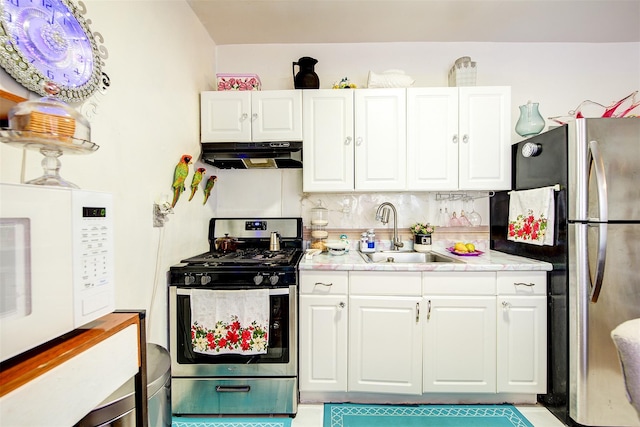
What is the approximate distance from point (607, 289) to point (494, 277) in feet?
1.69

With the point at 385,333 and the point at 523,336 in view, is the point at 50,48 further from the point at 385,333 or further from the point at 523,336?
the point at 523,336

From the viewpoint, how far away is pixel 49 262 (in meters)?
0.57

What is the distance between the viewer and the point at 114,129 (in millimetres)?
1247

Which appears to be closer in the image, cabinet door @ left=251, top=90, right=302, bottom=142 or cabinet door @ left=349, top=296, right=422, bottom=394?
cabinet door @ left=349, top=296, right=422, bottom=394

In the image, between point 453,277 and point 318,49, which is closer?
point 453,277

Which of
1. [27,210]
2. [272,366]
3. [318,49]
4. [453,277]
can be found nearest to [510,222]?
[453,277]

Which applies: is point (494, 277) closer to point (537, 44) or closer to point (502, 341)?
point (502, 341)

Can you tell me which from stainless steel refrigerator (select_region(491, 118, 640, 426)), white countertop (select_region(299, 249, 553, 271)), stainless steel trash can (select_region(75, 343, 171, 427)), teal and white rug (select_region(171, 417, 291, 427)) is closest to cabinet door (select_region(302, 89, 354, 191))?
white countertop (select_region(299, 249, 553, 271))

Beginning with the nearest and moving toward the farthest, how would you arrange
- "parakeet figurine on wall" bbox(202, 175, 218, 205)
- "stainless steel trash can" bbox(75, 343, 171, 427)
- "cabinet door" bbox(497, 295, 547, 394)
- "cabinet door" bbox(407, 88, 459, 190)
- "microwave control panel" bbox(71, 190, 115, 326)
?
"microwave control panel" bbox(71, 190, 115, 326) < "stainless steel trash can" bbox(75, 343, 171, 427) < "cabinet door" bbox(497, 295, 547, 394) < "cabinet door" bbox(407, 88, 459, 190) < "parakeet figurine on wall" bbox(202, 175, 218, 205)

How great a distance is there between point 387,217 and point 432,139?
703 mm

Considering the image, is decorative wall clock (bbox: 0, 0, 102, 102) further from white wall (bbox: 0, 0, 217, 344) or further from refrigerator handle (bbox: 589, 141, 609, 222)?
refrigerator handle (bbox: 589, 141, 609, 222)

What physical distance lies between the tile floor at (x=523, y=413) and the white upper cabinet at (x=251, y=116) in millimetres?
1814

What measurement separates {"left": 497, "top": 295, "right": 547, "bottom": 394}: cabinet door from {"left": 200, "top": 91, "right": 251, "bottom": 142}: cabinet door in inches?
82.0

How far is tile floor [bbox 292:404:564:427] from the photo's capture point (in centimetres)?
163
